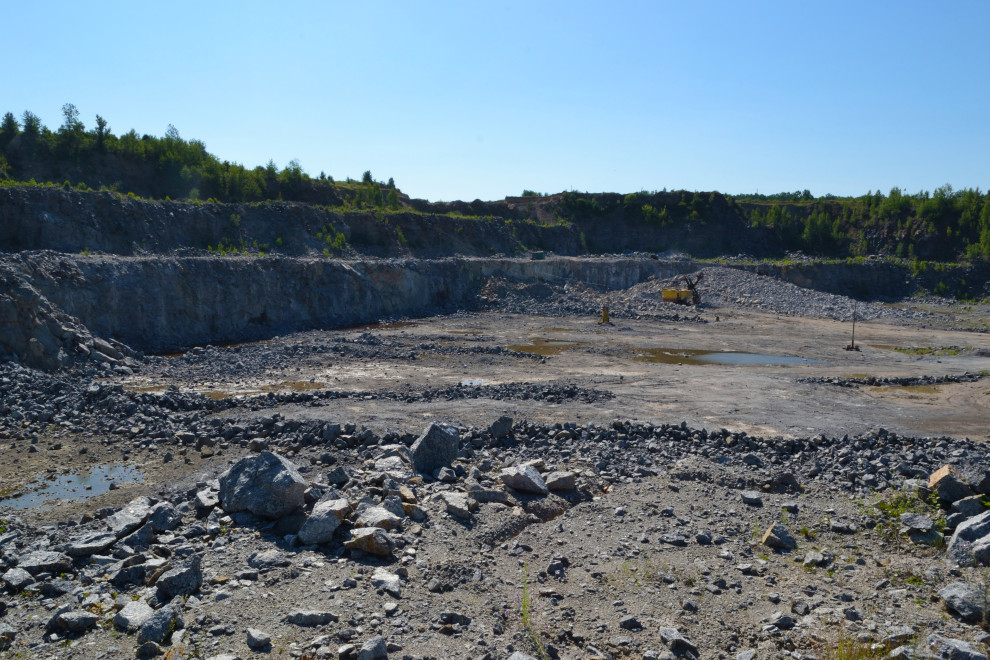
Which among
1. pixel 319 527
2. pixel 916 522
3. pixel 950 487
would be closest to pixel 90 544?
pixel 319 527

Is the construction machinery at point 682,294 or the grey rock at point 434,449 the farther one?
the construction machinery at point 682,294

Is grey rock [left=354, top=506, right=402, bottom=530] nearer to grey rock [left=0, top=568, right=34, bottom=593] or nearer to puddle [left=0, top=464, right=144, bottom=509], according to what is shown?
grey rock [left=0, top=568, right=34, bottom=593]

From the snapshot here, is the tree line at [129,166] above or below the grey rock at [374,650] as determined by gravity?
above

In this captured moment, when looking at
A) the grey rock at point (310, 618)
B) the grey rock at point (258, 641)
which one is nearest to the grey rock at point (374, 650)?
the grey rock at point (310, 618)

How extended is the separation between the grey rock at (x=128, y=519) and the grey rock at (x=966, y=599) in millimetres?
7861

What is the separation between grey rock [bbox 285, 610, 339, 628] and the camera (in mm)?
5219

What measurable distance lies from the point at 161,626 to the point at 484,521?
3348mm

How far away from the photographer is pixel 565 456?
32.7 ft

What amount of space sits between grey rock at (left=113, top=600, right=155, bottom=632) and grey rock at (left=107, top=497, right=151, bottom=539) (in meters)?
1.57

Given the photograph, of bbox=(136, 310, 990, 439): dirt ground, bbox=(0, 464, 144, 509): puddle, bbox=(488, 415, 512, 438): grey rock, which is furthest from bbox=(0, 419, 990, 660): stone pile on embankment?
bbox=(136, 310, 990, 439): dirt ground

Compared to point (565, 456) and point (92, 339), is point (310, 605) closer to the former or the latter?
point (565, 456)

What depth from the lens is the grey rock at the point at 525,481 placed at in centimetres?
809

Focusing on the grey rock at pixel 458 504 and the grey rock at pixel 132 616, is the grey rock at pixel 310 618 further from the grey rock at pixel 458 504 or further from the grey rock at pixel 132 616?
the grey rock at pixel 458 504

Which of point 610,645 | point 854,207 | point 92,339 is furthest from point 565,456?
point 854,207
